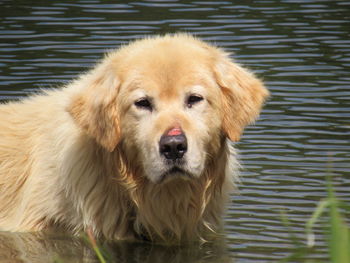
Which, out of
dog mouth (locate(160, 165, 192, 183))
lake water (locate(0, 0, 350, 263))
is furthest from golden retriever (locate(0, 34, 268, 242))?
lake water (locate(0, 0, 350, 263))

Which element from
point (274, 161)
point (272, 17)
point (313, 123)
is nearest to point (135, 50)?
point (274, 161)

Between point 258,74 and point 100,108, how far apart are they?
200 inches

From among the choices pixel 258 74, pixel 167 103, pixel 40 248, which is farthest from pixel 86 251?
pixel 258 74

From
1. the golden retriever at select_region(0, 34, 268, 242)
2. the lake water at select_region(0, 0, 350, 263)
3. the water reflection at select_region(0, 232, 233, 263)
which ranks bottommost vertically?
the lake water at select_region(0, 0, 350, 263)

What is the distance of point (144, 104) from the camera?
267 inches

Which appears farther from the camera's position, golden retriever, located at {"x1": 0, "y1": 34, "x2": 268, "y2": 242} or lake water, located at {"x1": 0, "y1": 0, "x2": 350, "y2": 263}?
lake water, located at {"x1": 0, "y1": 0, "x2": 350, "y2": 263}

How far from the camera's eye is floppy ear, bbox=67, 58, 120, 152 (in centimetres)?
687

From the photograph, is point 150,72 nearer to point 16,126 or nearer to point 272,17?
point 16,126

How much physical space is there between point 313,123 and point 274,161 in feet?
3.97

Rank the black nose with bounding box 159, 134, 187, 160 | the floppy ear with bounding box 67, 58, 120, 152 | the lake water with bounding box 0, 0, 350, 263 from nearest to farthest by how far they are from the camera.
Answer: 1. the black nose with bounding box 159, 134, 187, 160
2. the floppy ear with bounding box 67, 58, 120, 152
3. the lake water with bounding box 0, 0, 350, 263

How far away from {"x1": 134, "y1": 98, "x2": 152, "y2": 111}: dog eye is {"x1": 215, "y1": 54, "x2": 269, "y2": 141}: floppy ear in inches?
22.5

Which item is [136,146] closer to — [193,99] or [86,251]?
[193,99]

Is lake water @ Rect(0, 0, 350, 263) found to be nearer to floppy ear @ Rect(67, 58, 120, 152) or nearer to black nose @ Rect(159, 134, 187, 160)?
black nose @ Rect(159, 134, 187, 160)

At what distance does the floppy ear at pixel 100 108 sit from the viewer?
22.5 feet
